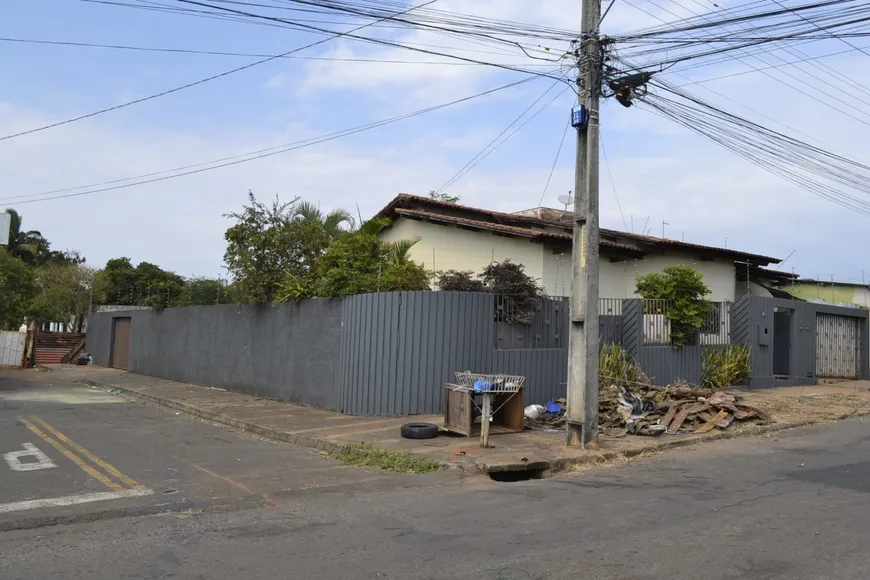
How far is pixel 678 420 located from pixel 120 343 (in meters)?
25.2

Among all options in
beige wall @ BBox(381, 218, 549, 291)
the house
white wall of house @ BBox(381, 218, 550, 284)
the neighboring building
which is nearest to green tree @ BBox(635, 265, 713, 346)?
the house

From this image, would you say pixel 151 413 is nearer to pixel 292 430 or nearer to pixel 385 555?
pixel 292 430

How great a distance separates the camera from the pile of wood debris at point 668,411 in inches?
482

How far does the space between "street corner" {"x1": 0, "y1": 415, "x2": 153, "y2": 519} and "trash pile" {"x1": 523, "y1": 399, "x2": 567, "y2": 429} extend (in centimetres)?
699

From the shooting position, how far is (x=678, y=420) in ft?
41.1

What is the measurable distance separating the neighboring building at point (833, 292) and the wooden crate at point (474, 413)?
23.8 m

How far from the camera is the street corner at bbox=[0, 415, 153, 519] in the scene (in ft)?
24.2

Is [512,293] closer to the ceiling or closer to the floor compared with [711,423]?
closer to the ceiling

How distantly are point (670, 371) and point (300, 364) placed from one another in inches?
353

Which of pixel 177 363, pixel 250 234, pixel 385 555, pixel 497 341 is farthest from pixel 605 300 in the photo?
pixel 177 363

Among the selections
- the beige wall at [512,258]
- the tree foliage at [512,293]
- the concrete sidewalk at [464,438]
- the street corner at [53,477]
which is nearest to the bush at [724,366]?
the concrete sidewalk at [464,438]

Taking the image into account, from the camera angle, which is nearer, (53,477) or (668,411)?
(53,477)

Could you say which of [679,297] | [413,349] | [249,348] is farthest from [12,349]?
[679,297]

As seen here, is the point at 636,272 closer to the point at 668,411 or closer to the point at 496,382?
the point at 668,411
